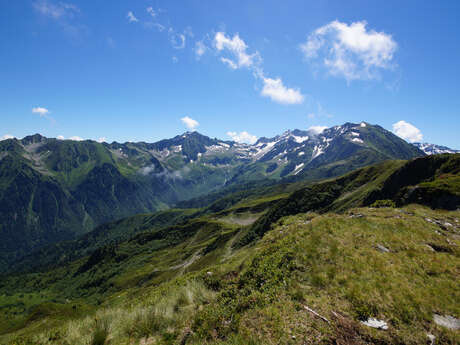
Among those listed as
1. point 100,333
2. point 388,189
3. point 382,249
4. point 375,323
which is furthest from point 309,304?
point 388,189

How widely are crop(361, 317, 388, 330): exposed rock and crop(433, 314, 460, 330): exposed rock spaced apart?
2.30 meters

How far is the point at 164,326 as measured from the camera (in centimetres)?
1016

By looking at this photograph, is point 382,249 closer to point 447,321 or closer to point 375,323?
point 447,321

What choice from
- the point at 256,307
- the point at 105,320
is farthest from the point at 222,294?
the point at 105,320

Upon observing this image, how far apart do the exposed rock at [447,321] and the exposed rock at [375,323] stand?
2.30 m

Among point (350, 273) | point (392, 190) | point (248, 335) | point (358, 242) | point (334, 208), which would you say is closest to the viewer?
point (248, 335)

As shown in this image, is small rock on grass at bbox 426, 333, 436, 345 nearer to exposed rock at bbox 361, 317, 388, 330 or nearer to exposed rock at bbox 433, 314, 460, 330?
exposed rock at bbox 433, 314, 460, 330

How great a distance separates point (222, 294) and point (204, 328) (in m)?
3.06

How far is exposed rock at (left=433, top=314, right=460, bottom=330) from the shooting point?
886 cm

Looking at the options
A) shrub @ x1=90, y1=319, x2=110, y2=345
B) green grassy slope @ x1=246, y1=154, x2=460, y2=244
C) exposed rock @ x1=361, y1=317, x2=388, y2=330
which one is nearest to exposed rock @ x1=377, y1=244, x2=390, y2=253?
exposed rock @ x1=361, y1=317, x2=388, y2=330

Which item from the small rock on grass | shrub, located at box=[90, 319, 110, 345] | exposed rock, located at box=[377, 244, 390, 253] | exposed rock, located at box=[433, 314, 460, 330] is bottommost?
shrub, located at box=[90, 319, 110, 345]

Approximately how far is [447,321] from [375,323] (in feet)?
10.3

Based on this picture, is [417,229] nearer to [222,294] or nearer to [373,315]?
[373,315]

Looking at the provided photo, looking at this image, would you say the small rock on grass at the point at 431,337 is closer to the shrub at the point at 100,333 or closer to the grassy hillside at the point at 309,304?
the grassy hillside at the point at 309,304
